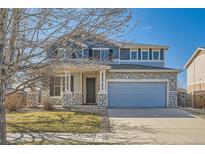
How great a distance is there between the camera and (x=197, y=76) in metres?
26.9

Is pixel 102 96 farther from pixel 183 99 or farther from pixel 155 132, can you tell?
pixel 183 99

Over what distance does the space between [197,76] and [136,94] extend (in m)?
9.11

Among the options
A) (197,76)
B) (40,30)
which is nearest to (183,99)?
(197,76)

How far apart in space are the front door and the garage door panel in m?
1.86

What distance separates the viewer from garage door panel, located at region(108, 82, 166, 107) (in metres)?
Result: 21.0

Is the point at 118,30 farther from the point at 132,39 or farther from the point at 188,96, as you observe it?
the point at 188,96

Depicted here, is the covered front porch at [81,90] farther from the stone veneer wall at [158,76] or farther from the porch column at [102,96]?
the stone veneer wall at [158,76]

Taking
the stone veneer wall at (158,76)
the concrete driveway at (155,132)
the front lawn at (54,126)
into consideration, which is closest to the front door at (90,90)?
the stone veneer wall at (158,76)

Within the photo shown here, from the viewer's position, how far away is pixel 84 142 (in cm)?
869

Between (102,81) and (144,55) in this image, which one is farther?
(144,55)

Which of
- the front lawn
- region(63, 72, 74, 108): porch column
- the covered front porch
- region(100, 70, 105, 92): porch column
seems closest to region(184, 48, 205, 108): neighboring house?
region(100, 70, 105, 92): porch column

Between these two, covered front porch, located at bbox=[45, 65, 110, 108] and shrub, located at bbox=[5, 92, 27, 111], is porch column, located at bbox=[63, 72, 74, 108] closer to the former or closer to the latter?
covered front porch, located at bbox=[45, 65, 110, 108]

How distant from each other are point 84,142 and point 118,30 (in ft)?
12.6
